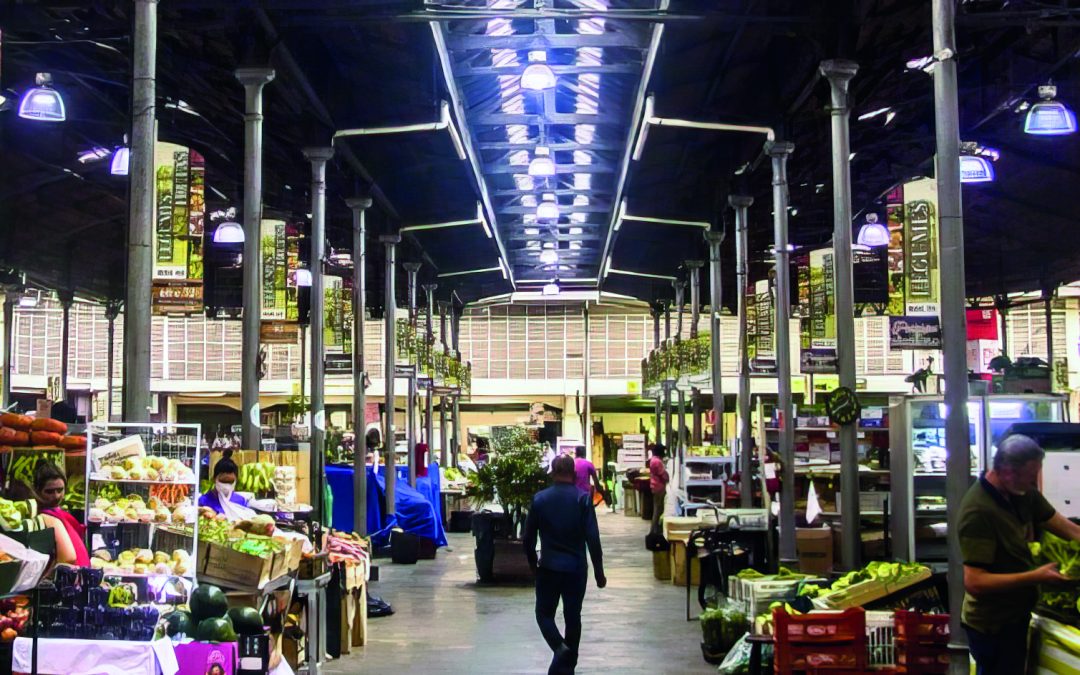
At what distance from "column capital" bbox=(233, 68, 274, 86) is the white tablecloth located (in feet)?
26.8

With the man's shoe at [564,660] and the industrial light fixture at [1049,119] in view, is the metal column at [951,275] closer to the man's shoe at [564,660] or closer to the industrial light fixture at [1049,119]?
the man's shoe at [564,660]

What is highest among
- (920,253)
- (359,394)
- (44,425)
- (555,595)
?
(920,253)

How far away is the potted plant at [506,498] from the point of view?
16.2 m

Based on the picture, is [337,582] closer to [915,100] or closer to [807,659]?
[807,659]

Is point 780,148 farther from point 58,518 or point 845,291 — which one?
point 58,518

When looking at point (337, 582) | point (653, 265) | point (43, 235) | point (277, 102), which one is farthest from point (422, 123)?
point (653, 265)

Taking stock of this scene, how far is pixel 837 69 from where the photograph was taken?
13.2 metres

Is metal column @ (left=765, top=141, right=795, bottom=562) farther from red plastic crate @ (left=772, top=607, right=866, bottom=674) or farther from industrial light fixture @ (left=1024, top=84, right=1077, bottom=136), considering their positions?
red plastic crate @ (left=772, top=607, right=866, bottom=674)

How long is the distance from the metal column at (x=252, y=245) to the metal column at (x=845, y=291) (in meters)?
5.63

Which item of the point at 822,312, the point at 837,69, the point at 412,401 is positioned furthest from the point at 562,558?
the point at 412,401

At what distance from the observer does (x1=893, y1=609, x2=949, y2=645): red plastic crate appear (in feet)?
28.9

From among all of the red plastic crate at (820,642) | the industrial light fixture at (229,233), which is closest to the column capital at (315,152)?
the industrial light fixture at (229,233)

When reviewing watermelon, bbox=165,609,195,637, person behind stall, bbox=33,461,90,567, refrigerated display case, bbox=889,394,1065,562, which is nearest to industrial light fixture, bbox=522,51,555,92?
refrigerated display case, bbox=889,394,1065,562

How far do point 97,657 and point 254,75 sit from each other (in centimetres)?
827
